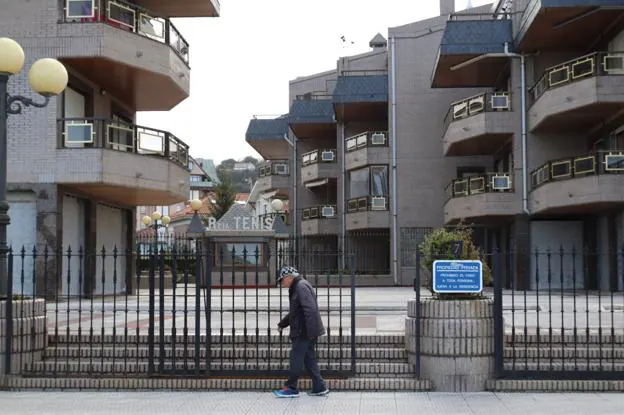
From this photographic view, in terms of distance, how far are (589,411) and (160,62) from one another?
753 inches

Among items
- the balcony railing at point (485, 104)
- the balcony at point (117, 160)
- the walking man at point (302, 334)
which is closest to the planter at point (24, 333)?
the walking man at point (302, 334)

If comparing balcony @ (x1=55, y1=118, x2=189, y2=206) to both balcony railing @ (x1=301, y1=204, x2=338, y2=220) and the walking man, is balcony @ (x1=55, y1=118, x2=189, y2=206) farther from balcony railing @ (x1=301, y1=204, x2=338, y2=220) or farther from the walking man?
balcony railing @ (x1=301, y1=204, x2=338, y2=220)

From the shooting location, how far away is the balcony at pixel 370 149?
1911 inches

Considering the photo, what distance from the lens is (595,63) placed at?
31516 millimetres

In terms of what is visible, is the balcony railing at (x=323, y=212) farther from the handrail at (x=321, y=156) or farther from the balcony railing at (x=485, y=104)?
the balcony railing at (x=485, y=104)

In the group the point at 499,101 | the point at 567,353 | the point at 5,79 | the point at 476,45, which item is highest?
the point at 476,45

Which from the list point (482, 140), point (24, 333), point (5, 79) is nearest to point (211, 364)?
point (24, 333)

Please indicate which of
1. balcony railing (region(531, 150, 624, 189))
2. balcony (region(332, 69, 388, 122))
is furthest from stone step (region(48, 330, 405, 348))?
balcony (region(332, 69, 388, 122))

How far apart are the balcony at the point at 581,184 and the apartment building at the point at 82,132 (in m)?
13.7

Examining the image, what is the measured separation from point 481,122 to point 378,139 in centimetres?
1137

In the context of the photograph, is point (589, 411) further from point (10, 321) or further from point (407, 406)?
point (10, 321)

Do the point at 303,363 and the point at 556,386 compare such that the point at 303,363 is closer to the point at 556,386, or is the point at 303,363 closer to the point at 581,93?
the point at 556,386

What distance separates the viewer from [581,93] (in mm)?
31812

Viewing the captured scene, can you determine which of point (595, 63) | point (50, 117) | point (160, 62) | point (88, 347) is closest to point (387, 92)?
point (595, 63)
